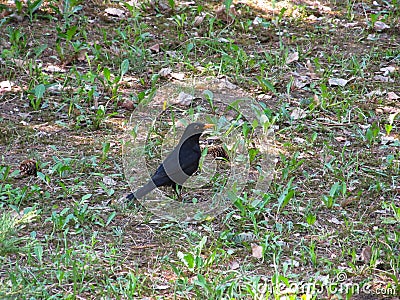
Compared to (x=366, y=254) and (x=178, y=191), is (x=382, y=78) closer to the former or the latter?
(x=178, y=191)

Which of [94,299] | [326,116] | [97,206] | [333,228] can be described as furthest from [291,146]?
[94,299]

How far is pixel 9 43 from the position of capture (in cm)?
610

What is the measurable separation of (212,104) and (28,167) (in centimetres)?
159

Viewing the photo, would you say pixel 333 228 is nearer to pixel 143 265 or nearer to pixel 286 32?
pixel 143 265

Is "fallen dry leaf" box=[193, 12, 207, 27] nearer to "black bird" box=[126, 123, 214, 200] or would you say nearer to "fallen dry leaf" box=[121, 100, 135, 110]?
"fallen dry leaf" box=[121, 100, 135, 110]

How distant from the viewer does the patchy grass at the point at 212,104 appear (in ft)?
12.0

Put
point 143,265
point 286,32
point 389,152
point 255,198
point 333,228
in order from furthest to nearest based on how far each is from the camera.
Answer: point 286,32, point 389,152, point 255,198, point 333,228, point 143,265

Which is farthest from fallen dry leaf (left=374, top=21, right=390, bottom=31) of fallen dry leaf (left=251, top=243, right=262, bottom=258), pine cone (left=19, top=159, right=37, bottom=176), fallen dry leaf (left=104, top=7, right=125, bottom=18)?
pine cone (left=19, top=159, right=37, bottom=176)

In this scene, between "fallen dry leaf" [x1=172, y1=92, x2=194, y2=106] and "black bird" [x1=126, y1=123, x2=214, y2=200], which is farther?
"fallen dry leaf" [x1=172, y1=92, x2=194, y2=106]

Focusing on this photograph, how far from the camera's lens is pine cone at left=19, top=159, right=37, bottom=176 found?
15.2ft

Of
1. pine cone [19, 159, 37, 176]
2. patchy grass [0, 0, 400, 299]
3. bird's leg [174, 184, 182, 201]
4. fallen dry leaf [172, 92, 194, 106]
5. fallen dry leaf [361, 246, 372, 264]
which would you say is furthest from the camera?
fallen dry leaf [172, 92, 194, 106]

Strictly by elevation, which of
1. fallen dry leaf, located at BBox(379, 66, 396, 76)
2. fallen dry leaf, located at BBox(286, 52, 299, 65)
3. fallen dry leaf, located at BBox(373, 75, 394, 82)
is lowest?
fallen dry leaf, located at BBox(286, 52, 299, 65)

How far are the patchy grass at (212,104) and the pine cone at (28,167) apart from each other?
0.04 metres

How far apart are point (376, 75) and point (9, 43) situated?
3231 millimetres
